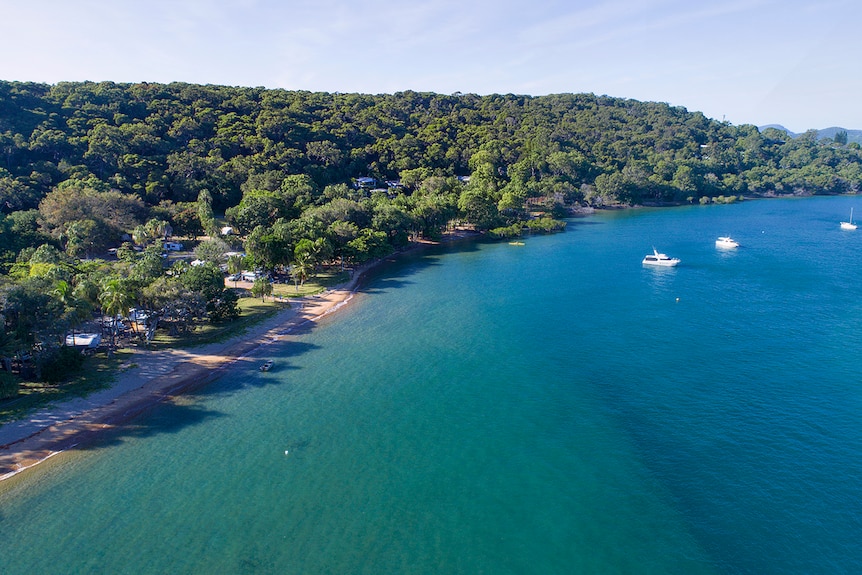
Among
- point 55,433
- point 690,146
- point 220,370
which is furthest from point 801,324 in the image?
point 690,146

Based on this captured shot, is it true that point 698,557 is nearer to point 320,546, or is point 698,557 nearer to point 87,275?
point 320,546

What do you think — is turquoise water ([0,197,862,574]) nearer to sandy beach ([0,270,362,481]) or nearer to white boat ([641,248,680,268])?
sandy beach ([0,270,362,481])

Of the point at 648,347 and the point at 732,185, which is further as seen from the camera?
the point at 732,185

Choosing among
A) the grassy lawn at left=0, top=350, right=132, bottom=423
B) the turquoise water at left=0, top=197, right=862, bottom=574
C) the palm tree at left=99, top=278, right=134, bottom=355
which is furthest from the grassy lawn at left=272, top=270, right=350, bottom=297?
the grassy lawn at left=0, top=350, right=132, bottom=423

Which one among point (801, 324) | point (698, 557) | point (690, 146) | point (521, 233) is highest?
point (690, 146)

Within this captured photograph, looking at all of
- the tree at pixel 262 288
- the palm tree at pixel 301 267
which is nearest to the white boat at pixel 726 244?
the palm tree at pixel 301 267
